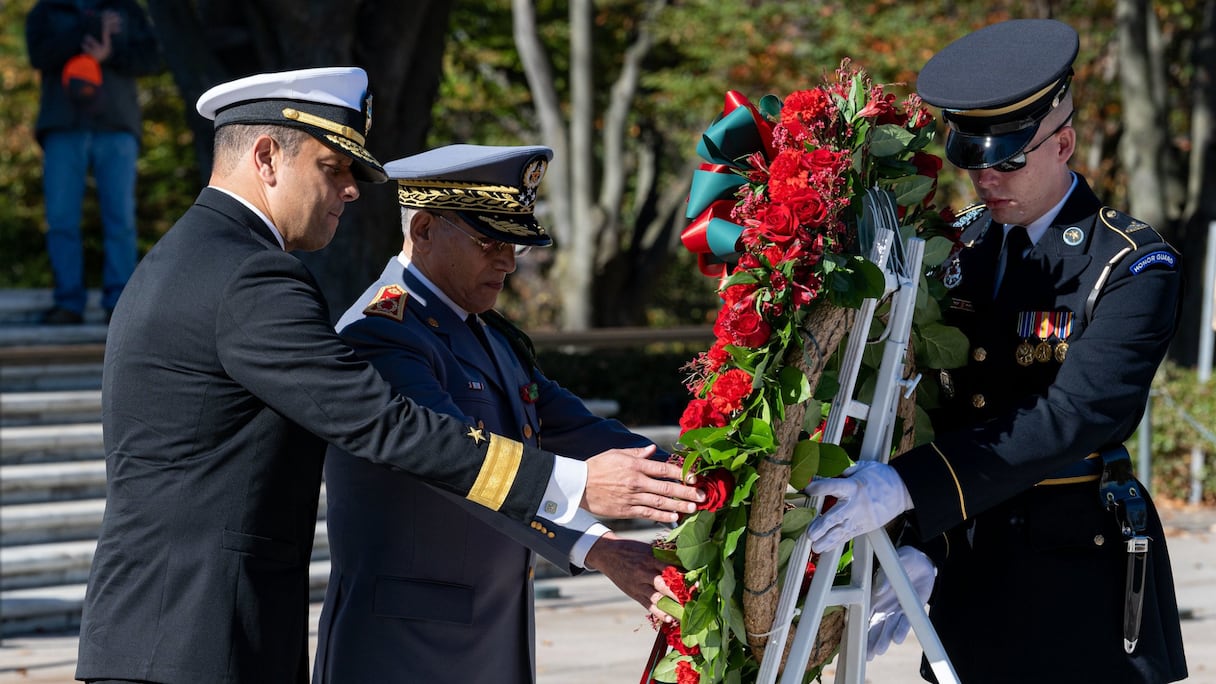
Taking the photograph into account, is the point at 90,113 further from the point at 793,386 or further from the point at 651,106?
the point at 651,106

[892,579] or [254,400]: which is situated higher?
[254,400]

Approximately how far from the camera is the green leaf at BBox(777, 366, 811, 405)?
262 centimetres

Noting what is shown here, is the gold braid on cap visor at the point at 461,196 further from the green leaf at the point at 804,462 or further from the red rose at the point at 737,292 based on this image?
the green leaf at the point at 804,462

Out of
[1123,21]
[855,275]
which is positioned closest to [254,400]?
[855,275]

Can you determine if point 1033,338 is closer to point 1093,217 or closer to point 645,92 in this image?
point 1093,217

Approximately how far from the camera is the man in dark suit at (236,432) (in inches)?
104

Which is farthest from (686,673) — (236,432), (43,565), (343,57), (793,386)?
(343,57)

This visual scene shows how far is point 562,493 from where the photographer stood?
2.88m

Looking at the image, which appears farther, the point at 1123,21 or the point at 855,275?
the point at 1123,21

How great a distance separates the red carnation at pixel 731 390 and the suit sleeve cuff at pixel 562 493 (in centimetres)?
38

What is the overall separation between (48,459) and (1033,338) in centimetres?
641

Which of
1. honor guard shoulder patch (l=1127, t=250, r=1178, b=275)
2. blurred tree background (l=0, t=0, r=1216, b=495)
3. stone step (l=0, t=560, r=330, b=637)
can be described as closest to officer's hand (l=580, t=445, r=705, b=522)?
honor guard shoulder patch (l=1127, t=250, r=1178, b=275)

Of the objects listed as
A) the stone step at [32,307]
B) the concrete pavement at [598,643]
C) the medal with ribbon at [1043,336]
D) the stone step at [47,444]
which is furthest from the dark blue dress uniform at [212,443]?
the stone step at [32,307]

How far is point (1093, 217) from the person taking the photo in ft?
10.6
